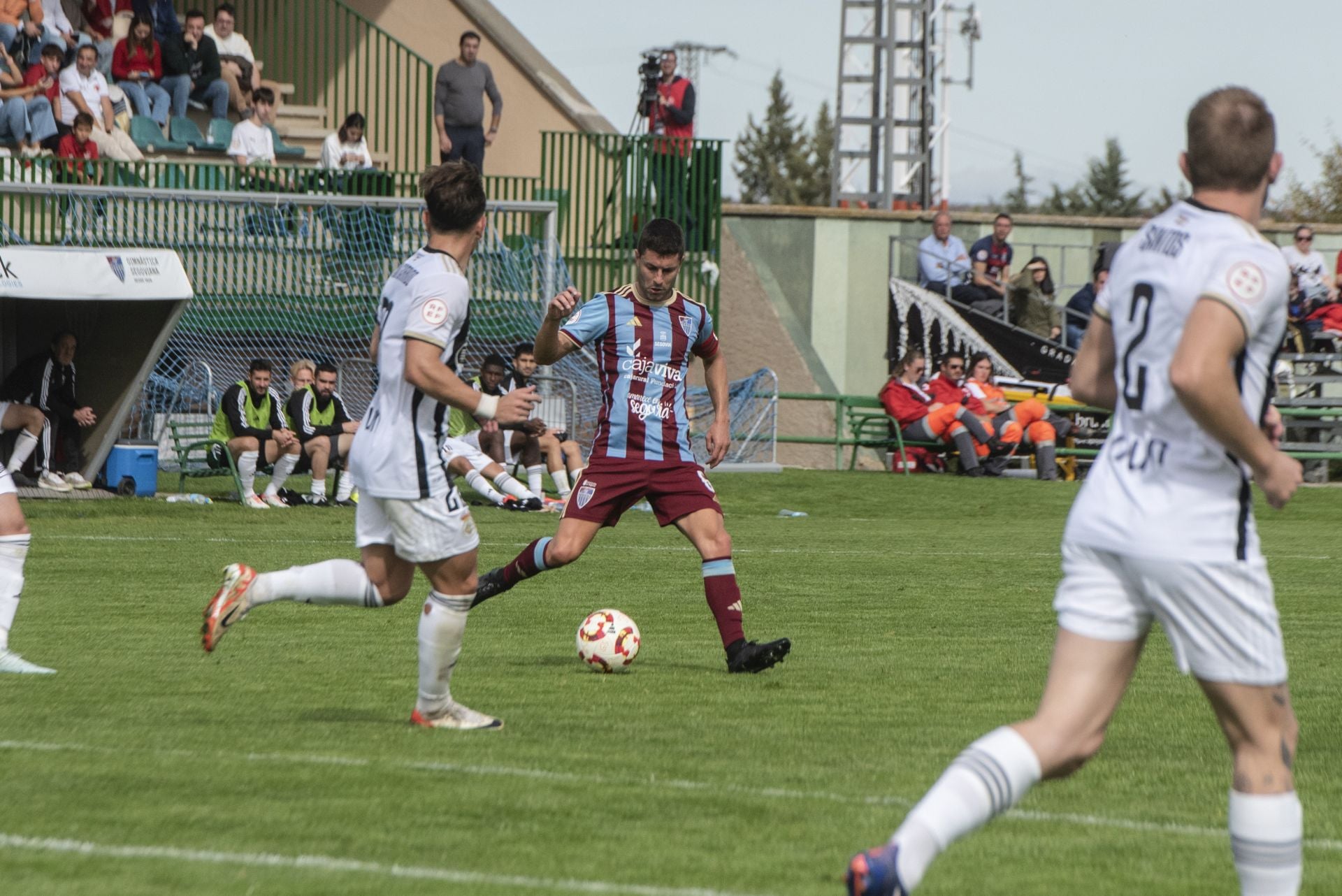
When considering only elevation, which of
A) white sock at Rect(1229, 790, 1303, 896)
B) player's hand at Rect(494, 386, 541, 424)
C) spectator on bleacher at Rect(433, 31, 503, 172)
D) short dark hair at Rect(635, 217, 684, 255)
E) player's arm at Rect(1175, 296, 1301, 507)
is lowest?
white sock at Rect(1229, 790, 1303, 896)

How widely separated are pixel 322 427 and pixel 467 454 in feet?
4.74

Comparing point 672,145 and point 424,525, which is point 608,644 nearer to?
point 424,525

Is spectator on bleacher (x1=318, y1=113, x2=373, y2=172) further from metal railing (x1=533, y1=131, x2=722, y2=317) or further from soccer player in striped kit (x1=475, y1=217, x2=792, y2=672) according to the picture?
soccer player in striped kit (x1=475, y1=217, x2=792, y2=672)

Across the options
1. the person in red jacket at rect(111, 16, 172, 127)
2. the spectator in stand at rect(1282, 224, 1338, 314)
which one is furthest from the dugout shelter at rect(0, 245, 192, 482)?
the spectator in stand at rect(1282, 224, 1338, 314)

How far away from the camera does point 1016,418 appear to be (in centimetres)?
2222

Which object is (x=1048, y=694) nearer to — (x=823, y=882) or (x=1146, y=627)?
(x=1146, y=627)

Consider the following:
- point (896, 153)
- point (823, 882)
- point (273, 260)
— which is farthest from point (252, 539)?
point (896, 153)

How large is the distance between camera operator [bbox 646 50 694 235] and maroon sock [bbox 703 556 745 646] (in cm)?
1630

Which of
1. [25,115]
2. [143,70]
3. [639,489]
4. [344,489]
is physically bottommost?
[344,489]

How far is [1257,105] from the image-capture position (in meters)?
3.75

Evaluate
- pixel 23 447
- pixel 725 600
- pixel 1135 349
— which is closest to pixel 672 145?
pixel 23 447

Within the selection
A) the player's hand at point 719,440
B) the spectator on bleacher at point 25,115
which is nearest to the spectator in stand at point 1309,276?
the spectator on bleacher at point 25,115

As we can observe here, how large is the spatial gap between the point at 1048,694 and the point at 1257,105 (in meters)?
1.31

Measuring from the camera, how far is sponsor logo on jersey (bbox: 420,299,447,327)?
237 inches
